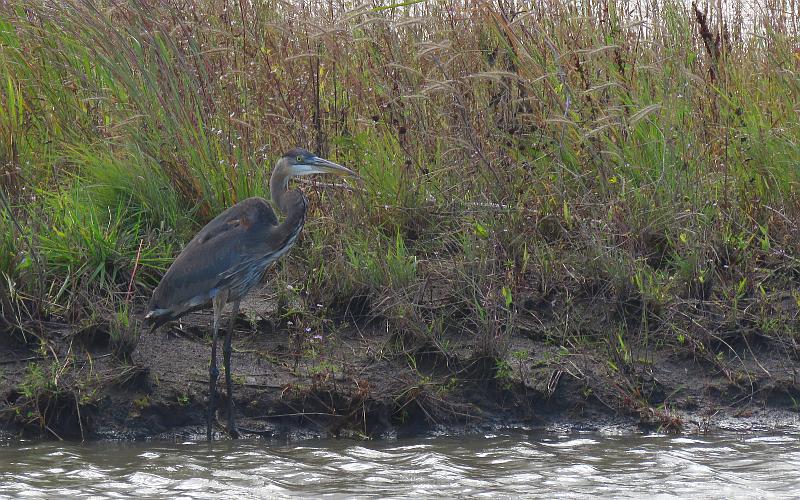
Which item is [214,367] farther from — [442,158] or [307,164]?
[442,158]

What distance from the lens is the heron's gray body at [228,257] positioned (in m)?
5.25

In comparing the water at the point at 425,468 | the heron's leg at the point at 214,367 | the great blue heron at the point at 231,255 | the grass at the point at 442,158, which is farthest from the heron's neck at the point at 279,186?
the water at the point at 425,468

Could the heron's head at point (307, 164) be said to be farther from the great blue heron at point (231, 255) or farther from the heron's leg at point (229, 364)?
the heron's leg at point (229, 364)

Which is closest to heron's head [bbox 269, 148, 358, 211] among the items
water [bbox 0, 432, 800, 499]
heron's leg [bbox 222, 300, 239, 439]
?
heron's leg [bbox 222, 300, 239, 439]

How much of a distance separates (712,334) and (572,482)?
1384 millimetres

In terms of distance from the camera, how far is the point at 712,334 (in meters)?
5.35

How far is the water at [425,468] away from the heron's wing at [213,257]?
67 cm

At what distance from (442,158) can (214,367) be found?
1778 millimetres

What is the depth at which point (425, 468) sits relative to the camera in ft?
14.8

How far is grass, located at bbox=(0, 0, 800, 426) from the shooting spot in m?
5.57

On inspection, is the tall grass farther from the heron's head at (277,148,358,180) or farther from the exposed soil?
the heron's head at (277,148,358,180)

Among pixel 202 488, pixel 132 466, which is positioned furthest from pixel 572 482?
pixel 132 466

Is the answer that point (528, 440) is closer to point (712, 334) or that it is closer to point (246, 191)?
point (712, 334)

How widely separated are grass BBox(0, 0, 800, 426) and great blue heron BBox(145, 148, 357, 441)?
303 mm
